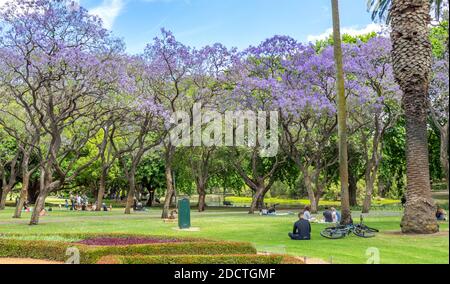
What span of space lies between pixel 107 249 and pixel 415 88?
12.5 meters

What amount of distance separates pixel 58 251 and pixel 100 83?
43.9ft

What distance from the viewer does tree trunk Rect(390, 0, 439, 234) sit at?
18.7 m

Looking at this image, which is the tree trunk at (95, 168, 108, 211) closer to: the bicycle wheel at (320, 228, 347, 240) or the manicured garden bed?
the bicycle wheel at (320, 228, 347, 240)

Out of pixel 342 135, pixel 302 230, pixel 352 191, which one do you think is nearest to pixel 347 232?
pixel 302 230

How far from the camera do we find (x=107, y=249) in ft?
42.6

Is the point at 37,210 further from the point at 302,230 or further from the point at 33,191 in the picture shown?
the point at 33,191

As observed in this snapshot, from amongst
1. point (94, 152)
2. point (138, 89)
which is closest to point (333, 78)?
point (138, 89)

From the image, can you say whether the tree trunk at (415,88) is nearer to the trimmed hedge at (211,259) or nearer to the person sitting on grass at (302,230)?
the person sitting on grass at (302,230)

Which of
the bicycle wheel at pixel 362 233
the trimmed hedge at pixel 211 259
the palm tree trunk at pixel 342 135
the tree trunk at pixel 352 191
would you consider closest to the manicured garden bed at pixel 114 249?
the trimmed hedge at pixel 211 259

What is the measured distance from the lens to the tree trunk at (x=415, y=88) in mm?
18719

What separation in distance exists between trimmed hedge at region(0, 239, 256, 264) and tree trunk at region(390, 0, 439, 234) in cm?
821

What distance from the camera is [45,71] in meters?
25.2

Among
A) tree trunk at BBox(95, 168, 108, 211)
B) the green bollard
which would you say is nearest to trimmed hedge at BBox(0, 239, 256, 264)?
the green bollard
